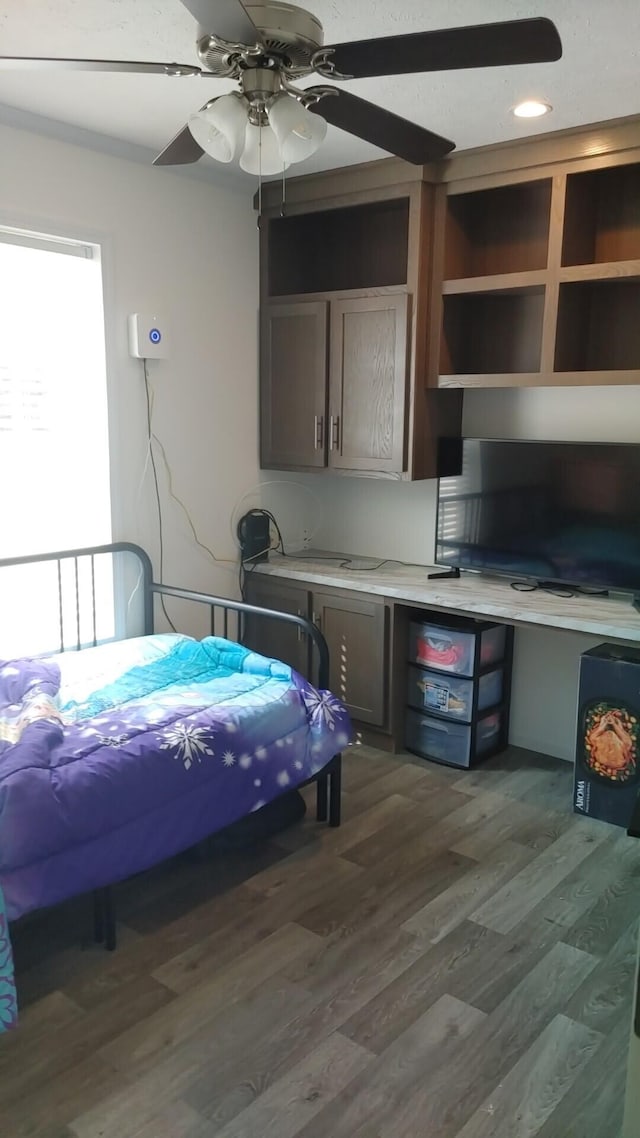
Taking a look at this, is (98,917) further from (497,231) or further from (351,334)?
(497,231)

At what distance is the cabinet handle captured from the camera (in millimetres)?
3719

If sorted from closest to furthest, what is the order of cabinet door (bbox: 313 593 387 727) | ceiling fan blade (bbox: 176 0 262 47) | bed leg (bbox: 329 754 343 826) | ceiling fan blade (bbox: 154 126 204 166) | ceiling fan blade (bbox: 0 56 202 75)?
ceiling fan blade (bbox: 176 0 262 47) → ceiling fan blade (bbox: 0 56 202 75) → ceiling fan blade (bbox: 154 126 204 166) → bed leg (bbox: 329 754 343 826) → cabinet door (bbox: 313 593 387 727)

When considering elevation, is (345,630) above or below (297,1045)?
above

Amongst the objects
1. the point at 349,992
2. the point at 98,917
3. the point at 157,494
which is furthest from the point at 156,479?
the point at 349,992

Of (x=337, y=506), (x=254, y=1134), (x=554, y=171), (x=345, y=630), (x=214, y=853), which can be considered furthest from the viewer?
(x=337, y=506)

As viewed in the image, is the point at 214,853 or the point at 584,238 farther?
the point at 584,238

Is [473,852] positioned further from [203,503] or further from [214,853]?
[203,503]

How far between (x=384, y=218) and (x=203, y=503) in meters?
1.54

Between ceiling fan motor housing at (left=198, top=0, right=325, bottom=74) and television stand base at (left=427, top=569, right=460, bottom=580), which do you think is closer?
ceiling fan motor housing at (left=198, top=0, right=325, bottom=74)

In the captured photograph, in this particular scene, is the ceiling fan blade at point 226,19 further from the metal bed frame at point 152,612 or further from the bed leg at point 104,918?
the bed leg at point 104,918

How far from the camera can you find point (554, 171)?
9.86ft

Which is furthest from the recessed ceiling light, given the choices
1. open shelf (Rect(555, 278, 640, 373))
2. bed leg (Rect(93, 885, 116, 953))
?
bed leg (Rect(93, 885, 116, 953))

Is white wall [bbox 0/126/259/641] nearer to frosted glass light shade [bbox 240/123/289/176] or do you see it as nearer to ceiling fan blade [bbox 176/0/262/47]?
frosted glass light shade [bbox 240/123/289/176]

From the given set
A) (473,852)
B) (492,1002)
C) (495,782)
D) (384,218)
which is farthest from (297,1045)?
(384,218)
